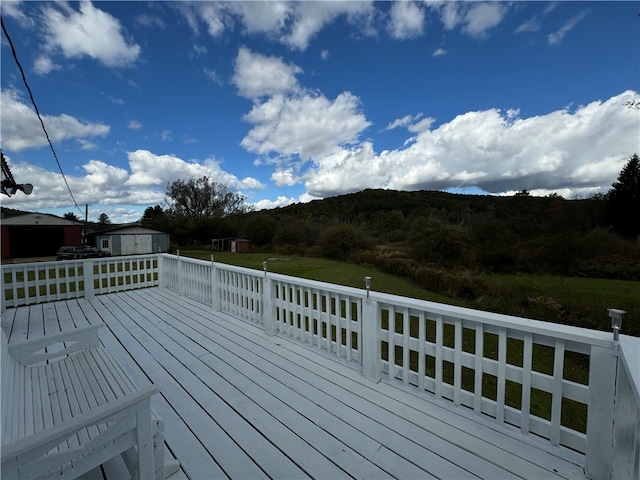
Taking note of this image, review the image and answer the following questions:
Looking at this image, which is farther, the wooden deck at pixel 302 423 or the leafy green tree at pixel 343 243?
the leafy green tree at pixel 343 243

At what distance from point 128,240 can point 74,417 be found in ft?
81.9

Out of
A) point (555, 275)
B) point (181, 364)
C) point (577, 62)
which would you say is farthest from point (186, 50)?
Answer: point (555, 275)

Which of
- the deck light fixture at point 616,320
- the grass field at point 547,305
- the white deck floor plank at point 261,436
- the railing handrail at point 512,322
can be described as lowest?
the grass field at point 547,305

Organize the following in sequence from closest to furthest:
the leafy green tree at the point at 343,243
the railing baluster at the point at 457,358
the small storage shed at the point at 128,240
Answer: the railing baluster at the point at 457,358, the leafy green tree at the point at 343,243, the small storage shed at the point at 128,240

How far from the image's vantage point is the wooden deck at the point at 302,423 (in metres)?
1.35

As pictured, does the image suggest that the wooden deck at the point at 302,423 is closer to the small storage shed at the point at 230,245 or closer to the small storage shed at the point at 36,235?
the small storage shed at the point at 230,245

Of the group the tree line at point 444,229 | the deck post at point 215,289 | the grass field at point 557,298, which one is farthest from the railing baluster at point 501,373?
the tree line at point 444,229

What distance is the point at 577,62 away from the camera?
514 centimetres

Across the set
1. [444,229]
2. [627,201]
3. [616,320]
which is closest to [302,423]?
[616,320]

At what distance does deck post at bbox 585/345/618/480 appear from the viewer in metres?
1.20

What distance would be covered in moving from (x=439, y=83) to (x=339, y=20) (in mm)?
2839

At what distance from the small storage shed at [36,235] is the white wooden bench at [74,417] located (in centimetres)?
2210

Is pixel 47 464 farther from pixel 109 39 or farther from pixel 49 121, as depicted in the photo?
pixel 49 121

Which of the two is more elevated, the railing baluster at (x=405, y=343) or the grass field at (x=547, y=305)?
the railing baluster at (x=405, y=343)
